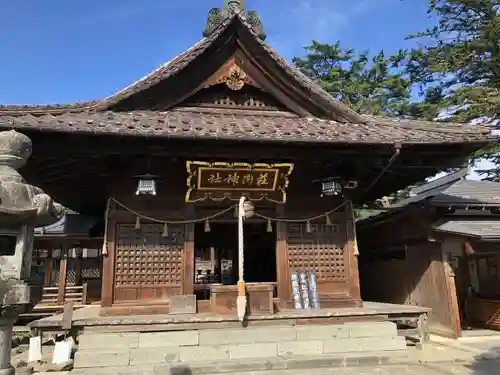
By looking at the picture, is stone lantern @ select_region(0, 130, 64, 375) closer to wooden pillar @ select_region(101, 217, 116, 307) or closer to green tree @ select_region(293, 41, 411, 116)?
wooden pillar @ select_region(101, 217, 116, 307)

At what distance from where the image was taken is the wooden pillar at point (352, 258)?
9273 millimetres

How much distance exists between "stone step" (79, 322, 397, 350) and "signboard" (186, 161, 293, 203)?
274cm

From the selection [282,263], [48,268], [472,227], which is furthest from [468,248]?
[48,268]

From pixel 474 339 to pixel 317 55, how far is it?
21827 millimetres

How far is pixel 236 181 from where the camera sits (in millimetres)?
8812

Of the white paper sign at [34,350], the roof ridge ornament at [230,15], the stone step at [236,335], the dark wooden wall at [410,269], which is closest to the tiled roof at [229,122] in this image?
the roof ridge ornament at [230,15]

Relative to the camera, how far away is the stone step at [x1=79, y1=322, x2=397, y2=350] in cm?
758

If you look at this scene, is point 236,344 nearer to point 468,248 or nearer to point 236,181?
point 236,181

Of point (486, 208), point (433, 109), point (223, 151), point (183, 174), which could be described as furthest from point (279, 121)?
point (433, 109)

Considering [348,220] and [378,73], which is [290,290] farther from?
[378,73]

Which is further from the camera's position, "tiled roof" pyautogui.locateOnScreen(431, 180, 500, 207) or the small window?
"tiled roof" pyautogui.locateOnScreen(431, 180, 500, 207)

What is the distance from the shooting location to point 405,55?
24.4 m

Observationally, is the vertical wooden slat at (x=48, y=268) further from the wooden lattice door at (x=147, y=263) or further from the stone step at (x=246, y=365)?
the stone step at (x=246, y=365)

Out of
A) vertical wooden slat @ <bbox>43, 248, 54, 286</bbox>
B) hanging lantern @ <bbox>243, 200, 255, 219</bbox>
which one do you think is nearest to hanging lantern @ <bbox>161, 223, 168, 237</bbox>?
hanging lantern @ <bbox>243, 200, 255, 219</bbox>
